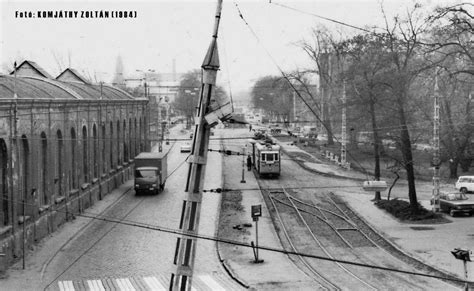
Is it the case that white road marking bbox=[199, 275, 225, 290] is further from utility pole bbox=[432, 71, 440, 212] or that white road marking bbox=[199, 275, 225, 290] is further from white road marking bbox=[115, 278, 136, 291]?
utility pole bbox=[432, 71, 440, 212]

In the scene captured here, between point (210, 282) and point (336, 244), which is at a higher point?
point (336, 244)

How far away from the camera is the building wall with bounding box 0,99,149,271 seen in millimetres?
23453

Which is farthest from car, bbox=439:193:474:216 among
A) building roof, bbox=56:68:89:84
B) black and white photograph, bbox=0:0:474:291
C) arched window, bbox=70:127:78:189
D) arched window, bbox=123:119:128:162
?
building roof, bbox=56:68:89:84

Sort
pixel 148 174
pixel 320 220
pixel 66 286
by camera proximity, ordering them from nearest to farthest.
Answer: pixel 66 286, pixel 320 220, pixel 148 174

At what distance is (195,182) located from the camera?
10055 millimetres

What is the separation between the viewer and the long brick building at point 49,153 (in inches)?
924

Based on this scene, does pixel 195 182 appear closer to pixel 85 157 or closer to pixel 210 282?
pixel 210 282

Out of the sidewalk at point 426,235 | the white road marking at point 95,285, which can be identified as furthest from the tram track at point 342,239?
the white road marking at point 95,285

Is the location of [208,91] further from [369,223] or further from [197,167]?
[369,223]

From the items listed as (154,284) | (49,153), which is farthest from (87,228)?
(154,284)

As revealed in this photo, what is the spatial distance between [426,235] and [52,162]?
17.0 m

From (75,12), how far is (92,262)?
9106mm

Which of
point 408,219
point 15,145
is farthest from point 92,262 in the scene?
point 408,219

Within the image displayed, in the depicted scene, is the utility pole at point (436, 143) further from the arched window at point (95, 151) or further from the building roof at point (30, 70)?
the building roof at point (30, 70)
